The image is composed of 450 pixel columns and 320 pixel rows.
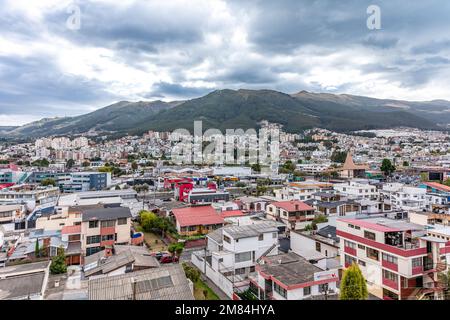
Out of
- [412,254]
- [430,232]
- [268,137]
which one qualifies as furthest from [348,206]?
[268,137]

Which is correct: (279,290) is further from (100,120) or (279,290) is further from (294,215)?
(100,120)

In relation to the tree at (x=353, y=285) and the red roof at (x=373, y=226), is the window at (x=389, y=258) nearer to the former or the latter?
the red roof at (x=373, y=226)

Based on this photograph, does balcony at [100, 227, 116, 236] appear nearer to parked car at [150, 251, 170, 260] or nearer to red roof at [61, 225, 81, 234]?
red roof at [61, 225, 81, 234]

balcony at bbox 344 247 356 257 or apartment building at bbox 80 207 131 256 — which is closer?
balcony at bbox 344 247 356 257

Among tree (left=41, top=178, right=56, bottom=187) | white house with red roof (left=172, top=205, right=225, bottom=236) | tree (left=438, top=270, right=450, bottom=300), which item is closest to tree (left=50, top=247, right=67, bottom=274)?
white house with red roof (left=172, top=205, right=225, bottom=236)

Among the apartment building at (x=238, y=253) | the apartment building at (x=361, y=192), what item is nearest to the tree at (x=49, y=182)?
the apartment building at (x=238, y=253)
